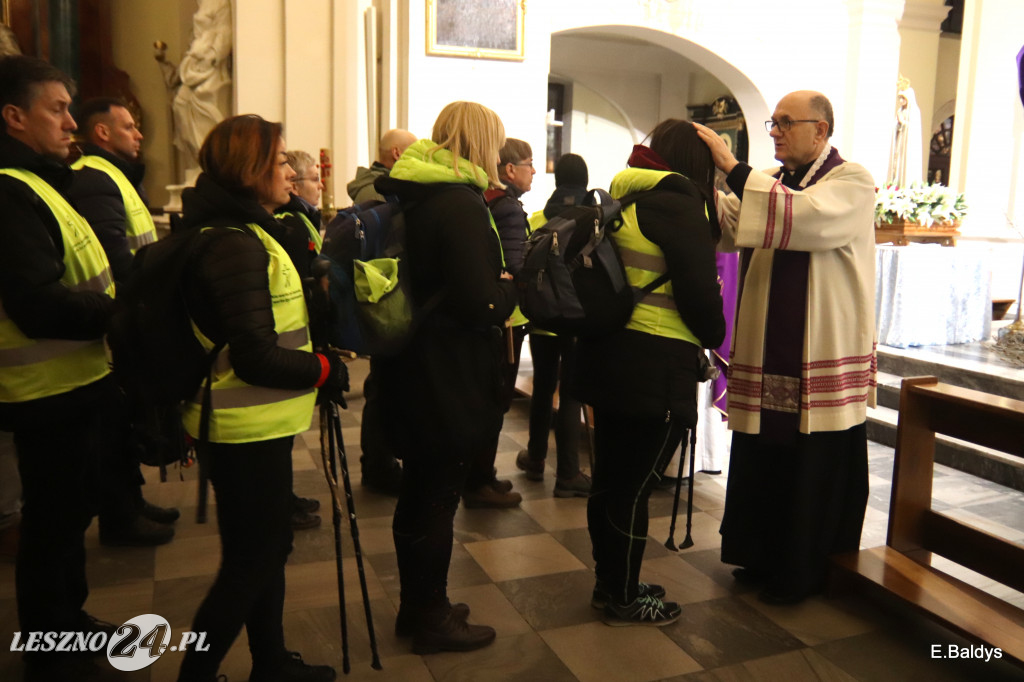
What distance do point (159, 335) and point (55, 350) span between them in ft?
2.22

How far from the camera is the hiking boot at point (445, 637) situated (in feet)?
8.48

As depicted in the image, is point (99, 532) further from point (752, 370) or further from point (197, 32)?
point (197, 32)

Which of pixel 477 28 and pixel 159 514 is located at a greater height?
pixel 477 28

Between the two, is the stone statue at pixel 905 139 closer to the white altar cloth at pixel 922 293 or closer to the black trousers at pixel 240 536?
the white altar cloth at pixel 922 293

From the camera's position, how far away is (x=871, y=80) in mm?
9562

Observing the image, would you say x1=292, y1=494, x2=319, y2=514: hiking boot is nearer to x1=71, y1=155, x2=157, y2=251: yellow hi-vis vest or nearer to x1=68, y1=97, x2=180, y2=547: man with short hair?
x1=68, y1=97, x2=180, y2=547: man with short hair

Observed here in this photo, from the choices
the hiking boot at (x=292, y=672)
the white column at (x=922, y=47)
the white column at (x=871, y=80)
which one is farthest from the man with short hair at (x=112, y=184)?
the white column at (x=922, y=47)

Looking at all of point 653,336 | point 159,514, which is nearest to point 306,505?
point 159,514

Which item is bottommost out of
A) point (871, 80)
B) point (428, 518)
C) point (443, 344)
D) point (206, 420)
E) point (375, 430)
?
point (375, 430)

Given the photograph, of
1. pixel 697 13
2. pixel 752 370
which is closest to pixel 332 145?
pixel 697 13

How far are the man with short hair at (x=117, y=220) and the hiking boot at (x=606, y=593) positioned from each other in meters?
1.71

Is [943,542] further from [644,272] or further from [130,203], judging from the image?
[130,203]

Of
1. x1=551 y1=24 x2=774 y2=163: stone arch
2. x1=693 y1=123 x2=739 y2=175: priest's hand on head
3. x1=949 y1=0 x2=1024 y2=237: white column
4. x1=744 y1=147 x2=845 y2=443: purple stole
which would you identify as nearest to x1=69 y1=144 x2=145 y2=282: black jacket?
x1=693 y1=123 x2=739 y2=175: priest's hand on head

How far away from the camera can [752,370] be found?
308cm
